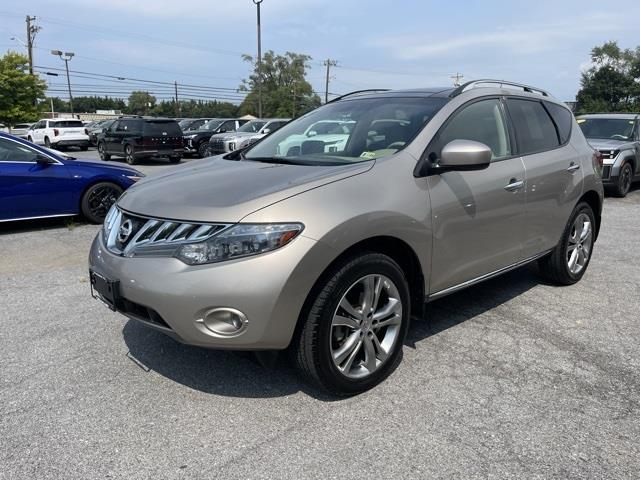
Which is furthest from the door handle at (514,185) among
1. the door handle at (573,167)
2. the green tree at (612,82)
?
the green tree at (612,82)

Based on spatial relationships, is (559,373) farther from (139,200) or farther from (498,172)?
(139,200)

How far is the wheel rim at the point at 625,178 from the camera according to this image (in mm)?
11172

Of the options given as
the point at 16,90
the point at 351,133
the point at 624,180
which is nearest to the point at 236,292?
the point at 351,133

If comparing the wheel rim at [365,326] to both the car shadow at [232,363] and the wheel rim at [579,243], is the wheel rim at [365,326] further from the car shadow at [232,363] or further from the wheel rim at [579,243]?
the wheel rim at [579,243]

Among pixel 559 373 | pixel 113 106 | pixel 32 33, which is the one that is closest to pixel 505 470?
pixel 559 373

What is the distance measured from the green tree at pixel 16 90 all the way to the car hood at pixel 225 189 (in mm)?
36522

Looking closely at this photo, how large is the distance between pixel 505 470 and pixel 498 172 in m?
2.09

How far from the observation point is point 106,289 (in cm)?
295

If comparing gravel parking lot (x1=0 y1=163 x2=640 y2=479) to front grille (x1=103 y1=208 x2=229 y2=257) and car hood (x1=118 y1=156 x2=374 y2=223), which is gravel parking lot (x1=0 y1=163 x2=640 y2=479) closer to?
front grille (x1=103 y1=208 x2=229 y2=257)

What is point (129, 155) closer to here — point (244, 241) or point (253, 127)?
point (253, 127)

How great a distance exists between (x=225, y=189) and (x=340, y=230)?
688 millimetres

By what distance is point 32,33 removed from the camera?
43938mm

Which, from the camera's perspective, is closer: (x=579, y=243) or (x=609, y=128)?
(x=579, y=243)

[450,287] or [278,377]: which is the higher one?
[450,287]
